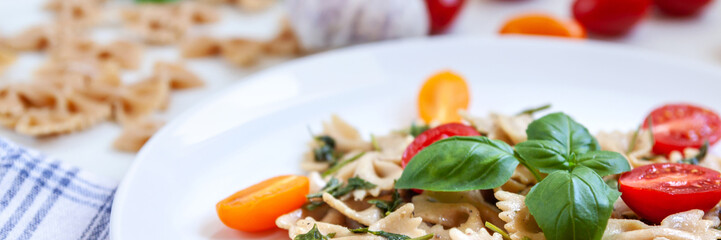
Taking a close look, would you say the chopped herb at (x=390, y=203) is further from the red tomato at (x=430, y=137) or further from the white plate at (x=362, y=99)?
the white plate at (x=362, y=99)

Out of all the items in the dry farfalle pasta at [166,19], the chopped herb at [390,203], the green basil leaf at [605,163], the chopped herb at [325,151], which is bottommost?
the chopped herb at [390,203]

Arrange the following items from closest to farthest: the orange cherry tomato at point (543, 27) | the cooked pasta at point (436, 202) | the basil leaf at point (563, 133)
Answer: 1. the cooked pasta at point (436, 202)
2. the basil leaf at point (563, 133)
3. the orange cherry tomato at point (543, 27)

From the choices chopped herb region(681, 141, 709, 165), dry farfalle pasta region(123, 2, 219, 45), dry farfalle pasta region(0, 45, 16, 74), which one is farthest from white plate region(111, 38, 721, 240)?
dry farfalle pasta region(0, 45, 16, 74)

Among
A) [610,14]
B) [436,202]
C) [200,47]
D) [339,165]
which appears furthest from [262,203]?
[610,14]

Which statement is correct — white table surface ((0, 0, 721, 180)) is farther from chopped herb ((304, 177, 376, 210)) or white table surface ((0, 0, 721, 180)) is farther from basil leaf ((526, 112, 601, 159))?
basil leaf ((526, 112, 601, 159))

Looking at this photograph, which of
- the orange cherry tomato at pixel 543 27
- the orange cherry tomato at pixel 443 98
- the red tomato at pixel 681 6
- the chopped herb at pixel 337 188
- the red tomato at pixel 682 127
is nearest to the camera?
the chopped herb at pixel 337 188

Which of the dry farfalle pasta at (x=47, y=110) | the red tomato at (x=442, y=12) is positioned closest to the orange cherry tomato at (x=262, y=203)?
the dry farfalle pasta at (x=47, y=110)
